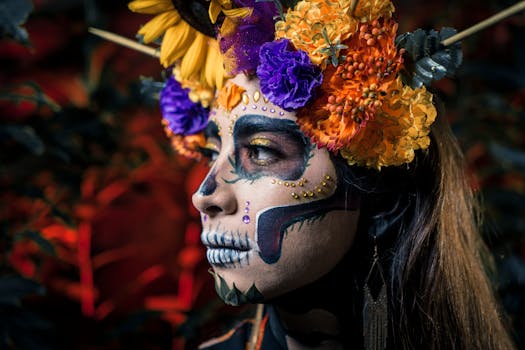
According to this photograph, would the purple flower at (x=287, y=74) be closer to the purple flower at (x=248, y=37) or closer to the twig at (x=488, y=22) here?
the purple flower at (x=248, y=37)

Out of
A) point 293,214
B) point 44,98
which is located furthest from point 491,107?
point 44,98

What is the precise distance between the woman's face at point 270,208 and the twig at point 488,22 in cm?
31

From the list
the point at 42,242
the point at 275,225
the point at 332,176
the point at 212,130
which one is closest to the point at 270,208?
the point at 275,225

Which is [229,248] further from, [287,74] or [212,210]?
[287,74]

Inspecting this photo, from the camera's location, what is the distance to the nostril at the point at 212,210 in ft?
4.07

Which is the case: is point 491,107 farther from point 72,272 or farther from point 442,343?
point 72,272

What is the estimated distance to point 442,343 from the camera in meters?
1.33

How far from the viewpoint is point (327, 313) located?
133 centimetres

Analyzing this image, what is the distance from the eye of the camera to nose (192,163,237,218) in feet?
4.01

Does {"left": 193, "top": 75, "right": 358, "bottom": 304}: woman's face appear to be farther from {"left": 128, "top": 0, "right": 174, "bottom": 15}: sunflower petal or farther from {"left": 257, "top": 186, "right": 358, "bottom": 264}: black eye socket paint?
{"left": 128, "top": 0, "right": 174, "bottom": 15}: sunflower petal

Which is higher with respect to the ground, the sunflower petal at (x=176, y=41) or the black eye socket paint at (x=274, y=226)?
the sunflower petal at (x=176, y=41)

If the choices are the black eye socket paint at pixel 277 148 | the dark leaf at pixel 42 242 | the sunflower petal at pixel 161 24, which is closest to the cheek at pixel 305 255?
the black eye socket paint at pixel 277 148

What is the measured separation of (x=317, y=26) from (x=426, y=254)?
515 mm

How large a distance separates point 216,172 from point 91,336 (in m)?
1.30
